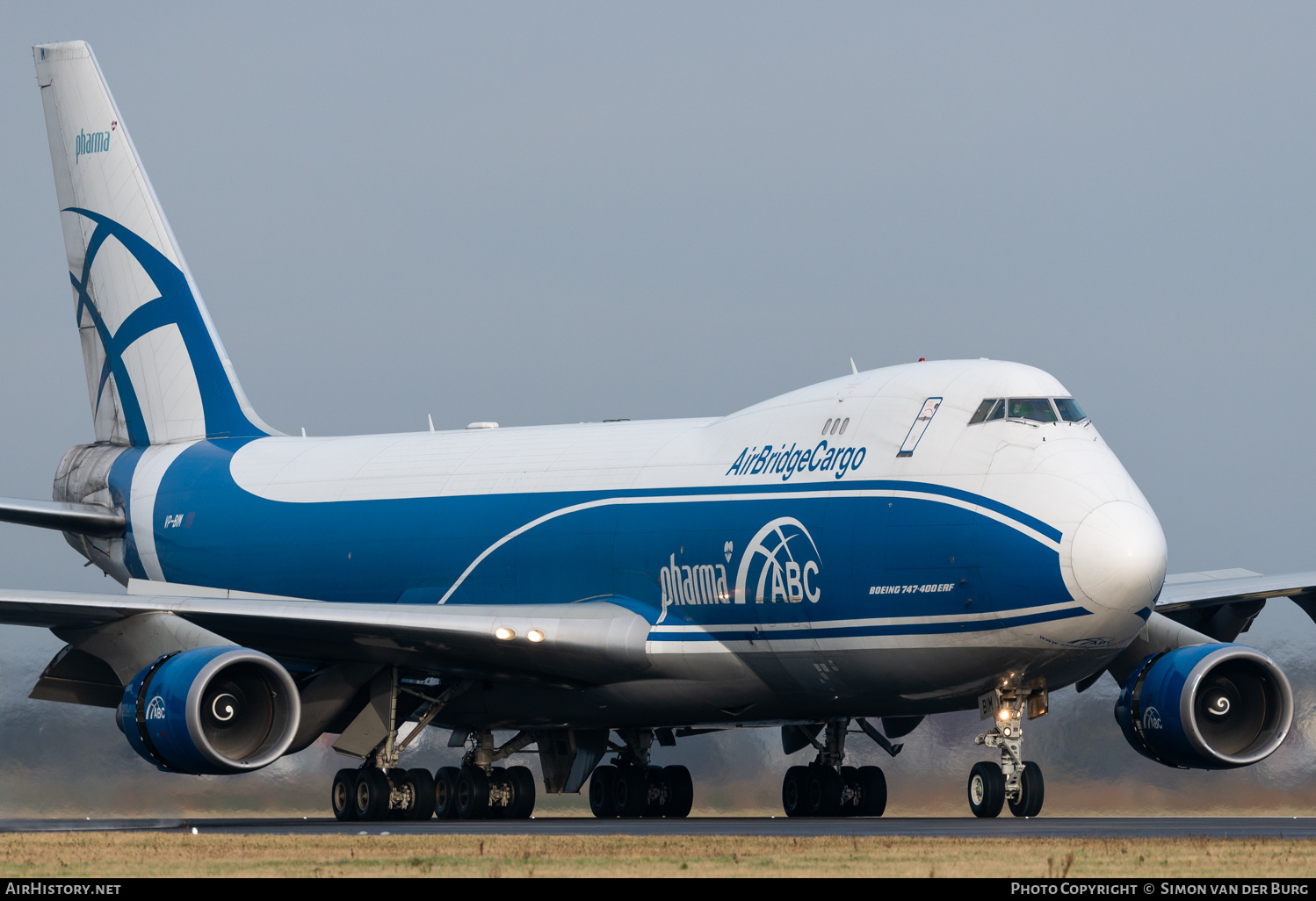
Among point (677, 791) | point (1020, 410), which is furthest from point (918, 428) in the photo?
point (677, 791)

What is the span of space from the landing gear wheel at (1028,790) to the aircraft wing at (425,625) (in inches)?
180

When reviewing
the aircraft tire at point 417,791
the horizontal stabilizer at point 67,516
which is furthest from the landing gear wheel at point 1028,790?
the horizontal stabilizer at point 67,516

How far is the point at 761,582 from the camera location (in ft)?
67.2

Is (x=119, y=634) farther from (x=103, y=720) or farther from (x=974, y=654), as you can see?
(x=974, y=654)

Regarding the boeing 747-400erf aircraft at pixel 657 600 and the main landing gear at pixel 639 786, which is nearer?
the boeing 747-400erf aircraft at pixel 657 600

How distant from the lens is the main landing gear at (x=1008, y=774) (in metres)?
19.1

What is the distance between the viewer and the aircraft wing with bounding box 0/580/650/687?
70.7ft

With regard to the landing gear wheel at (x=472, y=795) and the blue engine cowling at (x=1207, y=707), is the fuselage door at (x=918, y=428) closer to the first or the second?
the blue engine cowling at (x=1207, y=707)

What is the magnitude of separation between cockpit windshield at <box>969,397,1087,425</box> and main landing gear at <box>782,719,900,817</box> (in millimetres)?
6403

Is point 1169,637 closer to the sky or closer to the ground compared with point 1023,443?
closer to the ground

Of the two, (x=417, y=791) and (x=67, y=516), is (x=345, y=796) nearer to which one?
(x=417, y=791)

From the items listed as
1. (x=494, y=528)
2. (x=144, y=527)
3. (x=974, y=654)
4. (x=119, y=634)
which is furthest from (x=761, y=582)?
(x=144, y=527)

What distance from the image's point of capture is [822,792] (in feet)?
81.3
